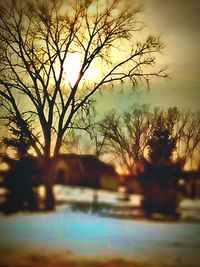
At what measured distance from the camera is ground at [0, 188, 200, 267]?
3590 mm

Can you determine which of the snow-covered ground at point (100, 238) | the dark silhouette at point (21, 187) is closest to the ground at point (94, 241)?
the snow-covered ground at point (100, 238)

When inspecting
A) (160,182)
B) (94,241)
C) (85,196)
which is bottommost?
(94,241)

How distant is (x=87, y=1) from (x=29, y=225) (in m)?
2.80

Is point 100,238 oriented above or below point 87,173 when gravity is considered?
below

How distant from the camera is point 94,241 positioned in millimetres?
3668

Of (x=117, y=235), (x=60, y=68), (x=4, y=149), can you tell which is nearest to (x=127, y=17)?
(x=60, y=68)

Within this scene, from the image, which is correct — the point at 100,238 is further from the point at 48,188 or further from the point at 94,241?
the point at 48,188

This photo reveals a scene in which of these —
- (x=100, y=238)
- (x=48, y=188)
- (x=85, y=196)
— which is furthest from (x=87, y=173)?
(x=100, y=238)

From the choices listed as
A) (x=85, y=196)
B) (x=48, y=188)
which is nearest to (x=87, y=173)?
(x=85, y=196)

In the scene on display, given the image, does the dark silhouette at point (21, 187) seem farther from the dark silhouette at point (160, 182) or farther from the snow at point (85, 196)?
the dark silhouette at point (160, 182)

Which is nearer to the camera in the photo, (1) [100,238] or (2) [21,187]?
(1) [100,238]

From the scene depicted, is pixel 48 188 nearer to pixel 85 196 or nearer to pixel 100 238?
pixel 85 196

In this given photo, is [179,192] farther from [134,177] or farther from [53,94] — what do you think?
[53,94]

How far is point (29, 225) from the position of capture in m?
3.80
